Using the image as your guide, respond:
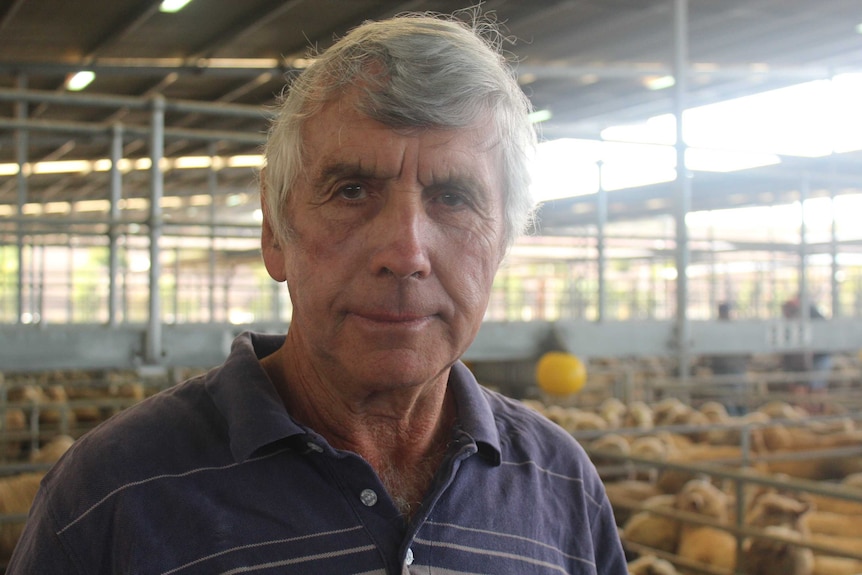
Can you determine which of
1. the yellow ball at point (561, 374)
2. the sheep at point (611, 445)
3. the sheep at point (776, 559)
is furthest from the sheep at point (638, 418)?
the sheep at point (776, 559)

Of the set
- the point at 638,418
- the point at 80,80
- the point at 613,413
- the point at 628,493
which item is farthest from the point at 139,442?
the point at 80,80

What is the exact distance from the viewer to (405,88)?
4.17 feet

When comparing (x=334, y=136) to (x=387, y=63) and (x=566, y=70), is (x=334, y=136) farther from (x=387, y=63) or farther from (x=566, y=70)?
(x=566, y=70)

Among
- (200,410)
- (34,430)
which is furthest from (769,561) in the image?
(34,430)

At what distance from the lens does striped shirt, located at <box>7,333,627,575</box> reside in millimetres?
1206

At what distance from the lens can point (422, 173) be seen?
1.28m

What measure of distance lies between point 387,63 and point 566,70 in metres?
8.22

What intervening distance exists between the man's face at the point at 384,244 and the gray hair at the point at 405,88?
0.02 m

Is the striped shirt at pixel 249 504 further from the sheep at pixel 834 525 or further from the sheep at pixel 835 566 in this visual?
the sheep at pixel 834 525

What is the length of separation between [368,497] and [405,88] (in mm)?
610

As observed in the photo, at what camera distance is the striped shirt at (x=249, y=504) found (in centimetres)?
121

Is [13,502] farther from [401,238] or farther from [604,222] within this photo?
[604,222]

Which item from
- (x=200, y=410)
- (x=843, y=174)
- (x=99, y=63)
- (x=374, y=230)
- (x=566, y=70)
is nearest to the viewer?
(x=374, y=230)

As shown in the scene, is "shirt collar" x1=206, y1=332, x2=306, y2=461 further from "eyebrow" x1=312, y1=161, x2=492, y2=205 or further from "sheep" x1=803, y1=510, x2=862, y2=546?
"sheep" x1=803, y1=510, x2=862, y2=546
